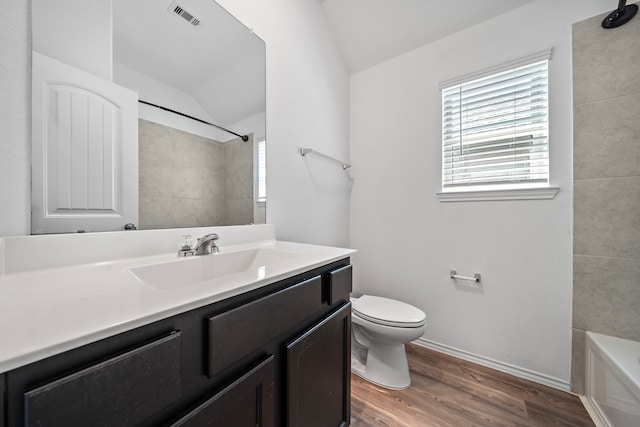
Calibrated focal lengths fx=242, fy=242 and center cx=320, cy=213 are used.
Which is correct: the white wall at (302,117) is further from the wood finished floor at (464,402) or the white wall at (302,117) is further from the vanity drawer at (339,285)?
the wood finished floor at (464,402)

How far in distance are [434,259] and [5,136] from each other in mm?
2078

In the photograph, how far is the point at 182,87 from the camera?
40.1 inches

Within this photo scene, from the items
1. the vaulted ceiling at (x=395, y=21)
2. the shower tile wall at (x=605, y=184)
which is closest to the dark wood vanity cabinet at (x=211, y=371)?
the shower tile wall at (x=605, y=184)

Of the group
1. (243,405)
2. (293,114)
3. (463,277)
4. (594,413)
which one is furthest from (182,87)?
(594,413)

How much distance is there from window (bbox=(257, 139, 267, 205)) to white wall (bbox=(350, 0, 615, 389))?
100cm

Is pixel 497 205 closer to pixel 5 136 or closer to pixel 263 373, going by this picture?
pixel 263 373

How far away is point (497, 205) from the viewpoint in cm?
154

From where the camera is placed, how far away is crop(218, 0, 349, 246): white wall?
1378 millimetres

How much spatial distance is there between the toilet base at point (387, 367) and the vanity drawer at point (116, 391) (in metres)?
1.30

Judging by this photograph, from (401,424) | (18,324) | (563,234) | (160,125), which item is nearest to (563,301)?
(563,234)

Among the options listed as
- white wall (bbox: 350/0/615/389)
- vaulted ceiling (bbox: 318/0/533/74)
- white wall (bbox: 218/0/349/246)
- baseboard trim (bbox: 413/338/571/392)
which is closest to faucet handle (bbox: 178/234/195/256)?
white wall (bbox: 218/0/349/246)

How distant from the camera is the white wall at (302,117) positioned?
4.52 feet

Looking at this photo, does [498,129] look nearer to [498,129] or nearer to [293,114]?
[498,129]

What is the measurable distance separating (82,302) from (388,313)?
54.4 inches
